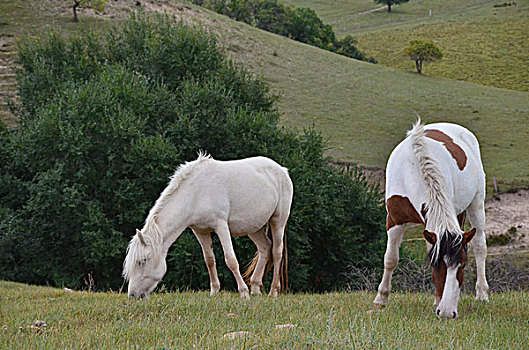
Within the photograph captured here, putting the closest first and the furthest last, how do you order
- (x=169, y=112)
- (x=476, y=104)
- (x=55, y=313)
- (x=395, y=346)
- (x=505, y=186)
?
1. (x=395, y=346)
2. (x=55, y=313)
3. (x=169, y=112)
4. (x=505, y=186)
5. (x=476, y=104)

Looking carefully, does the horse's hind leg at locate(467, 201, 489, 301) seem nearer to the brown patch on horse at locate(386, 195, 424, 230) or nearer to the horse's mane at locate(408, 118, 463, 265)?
the brown patch on horse at locate(386, 195, 424, 230)

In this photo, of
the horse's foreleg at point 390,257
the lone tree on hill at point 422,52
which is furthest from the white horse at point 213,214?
the lone tree on hill at point 422,52

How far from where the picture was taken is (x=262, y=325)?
5.52 meters

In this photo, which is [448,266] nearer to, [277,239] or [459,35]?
[277,239]

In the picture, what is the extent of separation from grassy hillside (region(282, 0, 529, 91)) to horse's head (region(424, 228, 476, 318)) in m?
55.4

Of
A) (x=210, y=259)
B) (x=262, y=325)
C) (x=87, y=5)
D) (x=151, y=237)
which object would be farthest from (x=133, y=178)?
(x=87, y=5)

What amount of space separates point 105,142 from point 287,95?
25.7 m

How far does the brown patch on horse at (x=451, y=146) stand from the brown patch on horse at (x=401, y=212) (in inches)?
40.8

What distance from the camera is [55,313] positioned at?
668 centimetres

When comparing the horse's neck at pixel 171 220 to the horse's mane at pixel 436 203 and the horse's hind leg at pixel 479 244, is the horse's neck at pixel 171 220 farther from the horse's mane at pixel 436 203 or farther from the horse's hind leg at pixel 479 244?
the horse's hind leg at pixel 479 244

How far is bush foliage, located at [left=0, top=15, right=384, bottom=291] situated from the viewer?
16.6 m

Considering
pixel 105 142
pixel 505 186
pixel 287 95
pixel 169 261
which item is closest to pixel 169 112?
pixel 105 142

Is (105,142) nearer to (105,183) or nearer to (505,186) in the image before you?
(105,183)

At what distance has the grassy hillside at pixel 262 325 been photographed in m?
4.52
